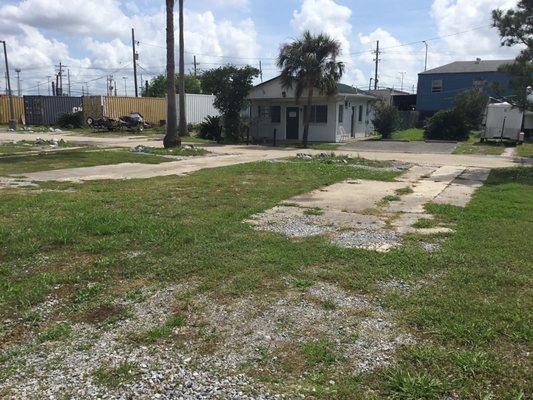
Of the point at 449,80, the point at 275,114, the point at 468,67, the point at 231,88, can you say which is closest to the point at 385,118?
the point at 275,114

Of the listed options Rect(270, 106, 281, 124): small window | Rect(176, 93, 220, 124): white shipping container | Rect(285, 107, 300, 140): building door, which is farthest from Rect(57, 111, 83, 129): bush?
Rect(285, 107, 300, 140): building door

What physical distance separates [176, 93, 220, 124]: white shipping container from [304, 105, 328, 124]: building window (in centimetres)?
996

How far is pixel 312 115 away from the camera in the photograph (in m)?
28.5

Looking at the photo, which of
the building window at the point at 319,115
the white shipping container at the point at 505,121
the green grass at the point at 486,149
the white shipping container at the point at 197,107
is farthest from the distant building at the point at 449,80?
the white shipping container at the point at 197,107

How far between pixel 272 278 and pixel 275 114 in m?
25.0

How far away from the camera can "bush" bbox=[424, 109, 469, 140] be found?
1228 inches

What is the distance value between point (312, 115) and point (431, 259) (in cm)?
2371

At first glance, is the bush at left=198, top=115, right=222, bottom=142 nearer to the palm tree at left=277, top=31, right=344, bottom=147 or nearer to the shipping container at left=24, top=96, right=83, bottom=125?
the palm tree at left=277, top=31, right=344, bottom=147

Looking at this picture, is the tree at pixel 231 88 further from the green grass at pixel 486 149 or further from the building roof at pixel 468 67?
the building roof at pixel 468 67

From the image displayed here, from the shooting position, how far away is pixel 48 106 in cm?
3969

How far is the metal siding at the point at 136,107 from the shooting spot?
37594mm

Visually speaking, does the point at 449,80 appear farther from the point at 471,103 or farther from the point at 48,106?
the point at 48,106

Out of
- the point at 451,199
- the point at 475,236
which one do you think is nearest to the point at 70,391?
the point at 475,236

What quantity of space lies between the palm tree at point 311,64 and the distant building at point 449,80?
2224 cm
